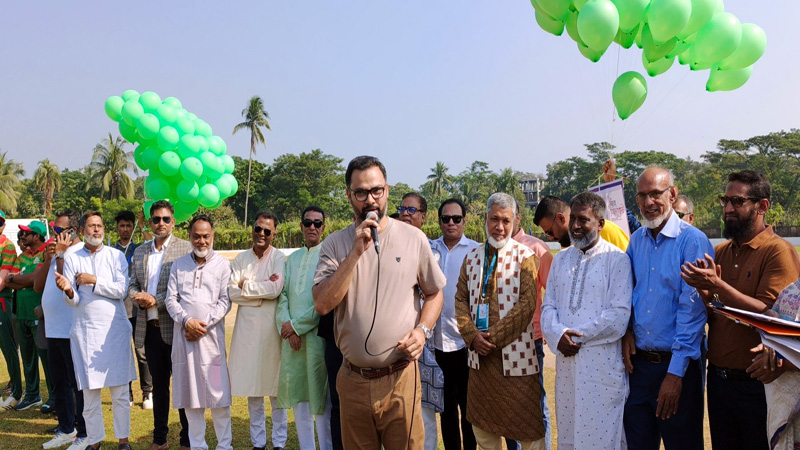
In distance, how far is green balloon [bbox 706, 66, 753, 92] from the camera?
22.6 feet

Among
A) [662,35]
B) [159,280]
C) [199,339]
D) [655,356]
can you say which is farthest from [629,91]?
[159,280]

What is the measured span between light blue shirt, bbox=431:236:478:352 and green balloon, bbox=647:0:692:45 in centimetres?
331

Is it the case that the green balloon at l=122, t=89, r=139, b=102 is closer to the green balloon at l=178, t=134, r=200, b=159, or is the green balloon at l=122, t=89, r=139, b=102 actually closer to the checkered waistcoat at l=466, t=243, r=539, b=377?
the green balloon at l=178, t=134, r=200, b=159

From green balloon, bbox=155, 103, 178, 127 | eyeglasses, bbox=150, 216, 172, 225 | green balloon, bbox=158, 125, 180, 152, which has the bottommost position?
eyeglasses, bbox=150, 216, 172, 225

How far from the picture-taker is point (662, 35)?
6281 mm

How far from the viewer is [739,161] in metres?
53.5

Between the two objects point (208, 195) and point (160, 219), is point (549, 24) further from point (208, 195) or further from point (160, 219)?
point (208, 195)

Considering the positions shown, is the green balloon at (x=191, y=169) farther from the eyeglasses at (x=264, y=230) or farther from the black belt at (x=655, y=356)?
the black belt at (x=655, y=356)

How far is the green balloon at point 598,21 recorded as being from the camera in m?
6.28

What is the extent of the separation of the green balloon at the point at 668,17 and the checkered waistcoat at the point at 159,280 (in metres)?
5.51

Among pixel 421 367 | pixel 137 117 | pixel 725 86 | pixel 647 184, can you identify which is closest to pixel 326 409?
pixel 421 367

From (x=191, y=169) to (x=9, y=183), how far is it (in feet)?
165

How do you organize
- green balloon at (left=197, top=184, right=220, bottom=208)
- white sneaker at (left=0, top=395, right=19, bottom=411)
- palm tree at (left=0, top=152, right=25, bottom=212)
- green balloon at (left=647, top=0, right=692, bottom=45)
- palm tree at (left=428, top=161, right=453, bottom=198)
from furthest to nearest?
palm tree at (left=428, top=161, right=453, bottom=198) → palm tree at (left=0, top=152, right=25, bottom=212) → green balloon at (left=197, top=184, right=220, bottom=208) → white sneaker at (left=0, top=395, right=19, bottom=411) → green balloon at (left=647, top=0, right=692, bottom=45)

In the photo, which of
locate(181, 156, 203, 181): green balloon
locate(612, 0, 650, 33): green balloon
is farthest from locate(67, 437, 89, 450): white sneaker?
locate(612, 0, 650, 33): green balloon
